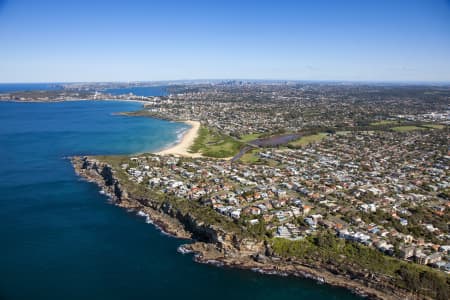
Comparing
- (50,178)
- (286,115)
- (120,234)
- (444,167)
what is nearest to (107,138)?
(50,178)

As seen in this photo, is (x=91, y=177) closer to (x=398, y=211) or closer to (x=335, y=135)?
(x=398, y=211)

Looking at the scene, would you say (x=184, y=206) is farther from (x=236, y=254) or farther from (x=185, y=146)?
(x=185, y=146)

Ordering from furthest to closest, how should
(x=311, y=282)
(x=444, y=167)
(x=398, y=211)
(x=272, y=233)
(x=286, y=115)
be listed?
1. (x=286, y=115)
2. (x=444, y=167)
3. (x=398, y=211)
4. (x=272, y=233)
5. (x=311, y=282)

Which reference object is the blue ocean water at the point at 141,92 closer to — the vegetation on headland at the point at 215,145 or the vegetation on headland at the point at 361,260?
the vegetation on headland at the point at 215,145

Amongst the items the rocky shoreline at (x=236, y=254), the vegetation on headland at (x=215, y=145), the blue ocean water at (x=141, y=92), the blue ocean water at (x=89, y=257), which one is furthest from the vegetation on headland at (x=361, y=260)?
the blue ocean water at (x=141, y=92)

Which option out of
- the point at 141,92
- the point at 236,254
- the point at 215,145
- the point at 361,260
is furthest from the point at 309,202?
the point at 141,92
